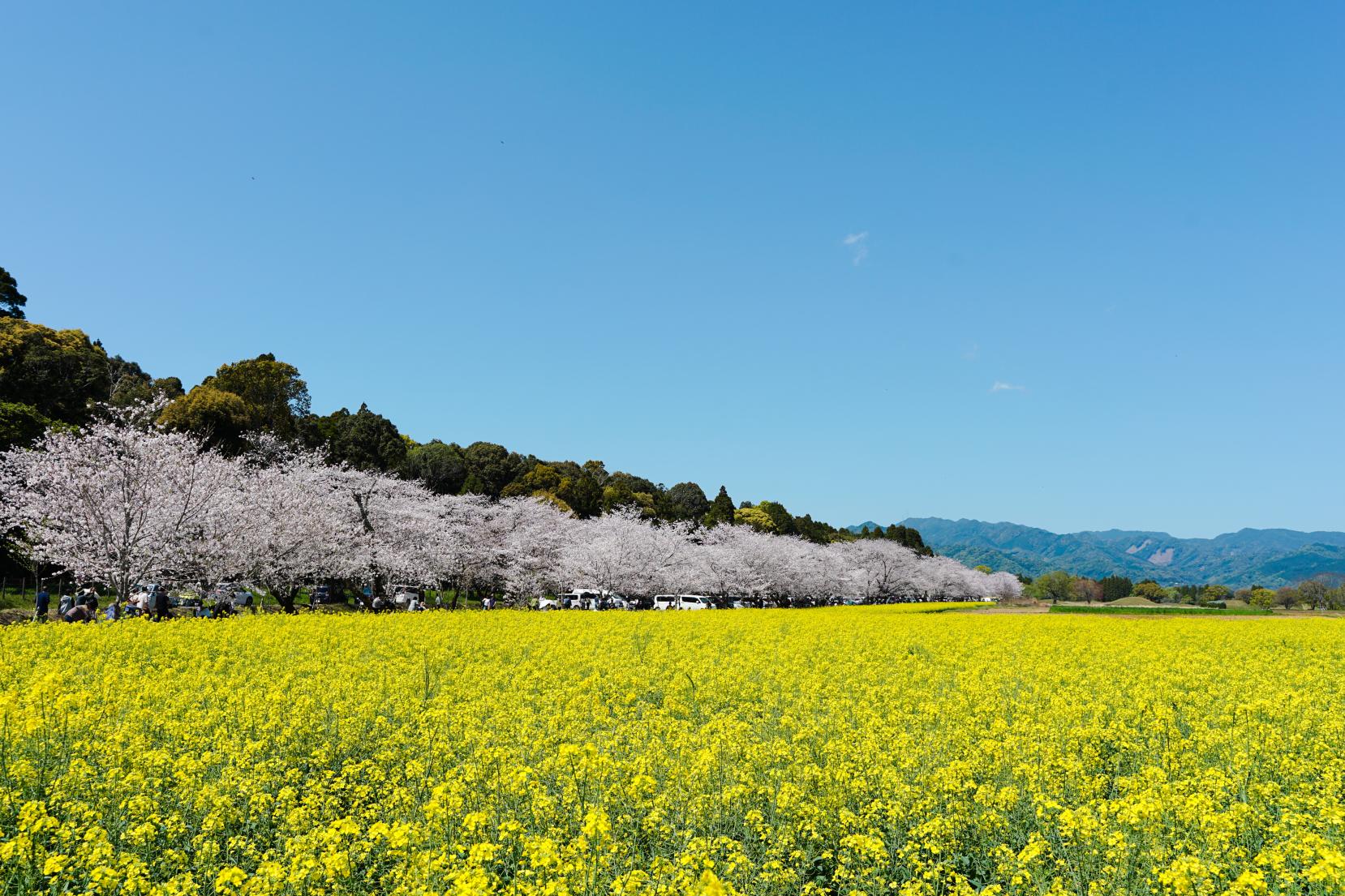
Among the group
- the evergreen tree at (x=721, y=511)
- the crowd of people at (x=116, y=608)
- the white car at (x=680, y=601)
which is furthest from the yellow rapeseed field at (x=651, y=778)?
the evergreen tree at (x=721, y=511)

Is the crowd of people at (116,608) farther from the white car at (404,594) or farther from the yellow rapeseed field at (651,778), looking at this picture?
the white car at (404,594)

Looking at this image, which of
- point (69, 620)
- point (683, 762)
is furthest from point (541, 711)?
point (69, 620)

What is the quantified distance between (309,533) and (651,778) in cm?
2880

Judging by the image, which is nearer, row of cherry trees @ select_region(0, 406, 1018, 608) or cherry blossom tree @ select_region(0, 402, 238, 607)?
cherry blossom tree @ select_region(0, 402, 238, 607)

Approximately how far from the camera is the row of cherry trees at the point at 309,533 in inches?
961

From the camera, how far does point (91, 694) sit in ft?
30.3

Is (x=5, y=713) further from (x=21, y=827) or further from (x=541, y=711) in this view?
(x=541, y=711)

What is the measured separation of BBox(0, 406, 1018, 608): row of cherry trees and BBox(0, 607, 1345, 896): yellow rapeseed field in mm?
11785

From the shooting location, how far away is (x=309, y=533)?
31141 mm

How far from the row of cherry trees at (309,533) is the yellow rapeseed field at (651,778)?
11785mm

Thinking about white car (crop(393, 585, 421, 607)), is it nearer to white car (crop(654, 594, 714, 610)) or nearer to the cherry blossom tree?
white car (crop(654, 594, 714, 610))

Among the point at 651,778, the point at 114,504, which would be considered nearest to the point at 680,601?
the point at 114,504

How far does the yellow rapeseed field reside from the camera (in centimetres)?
521

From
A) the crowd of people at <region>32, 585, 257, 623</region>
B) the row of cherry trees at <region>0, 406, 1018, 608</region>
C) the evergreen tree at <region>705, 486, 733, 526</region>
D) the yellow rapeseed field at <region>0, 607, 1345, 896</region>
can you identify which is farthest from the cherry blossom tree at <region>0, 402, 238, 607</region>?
the evergreen tree at <region>705, 486, 733, 526</region>
